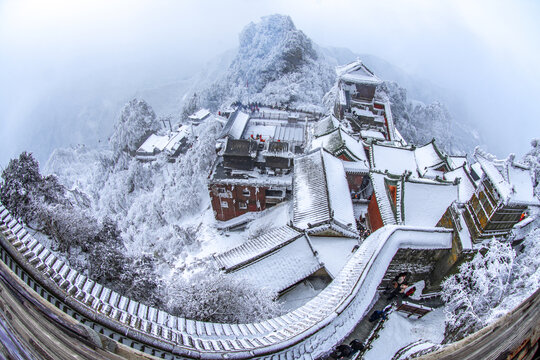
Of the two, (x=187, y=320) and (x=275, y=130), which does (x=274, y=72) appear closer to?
(x=275, y=130)

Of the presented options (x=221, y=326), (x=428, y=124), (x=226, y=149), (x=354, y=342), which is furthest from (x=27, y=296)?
(x=428, y=124)

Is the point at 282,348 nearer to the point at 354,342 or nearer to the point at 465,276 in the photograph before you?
the point at 354,342

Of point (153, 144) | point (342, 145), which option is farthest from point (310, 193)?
point (153, 144)

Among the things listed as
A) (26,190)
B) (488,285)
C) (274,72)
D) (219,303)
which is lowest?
(488,285)

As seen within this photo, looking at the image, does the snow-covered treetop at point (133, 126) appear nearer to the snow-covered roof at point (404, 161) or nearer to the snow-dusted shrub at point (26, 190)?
the snow-dusted shrub at point (26, 190)

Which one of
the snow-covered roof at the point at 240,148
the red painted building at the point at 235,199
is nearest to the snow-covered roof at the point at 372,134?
the snow-covered roof at the point at 240,148
